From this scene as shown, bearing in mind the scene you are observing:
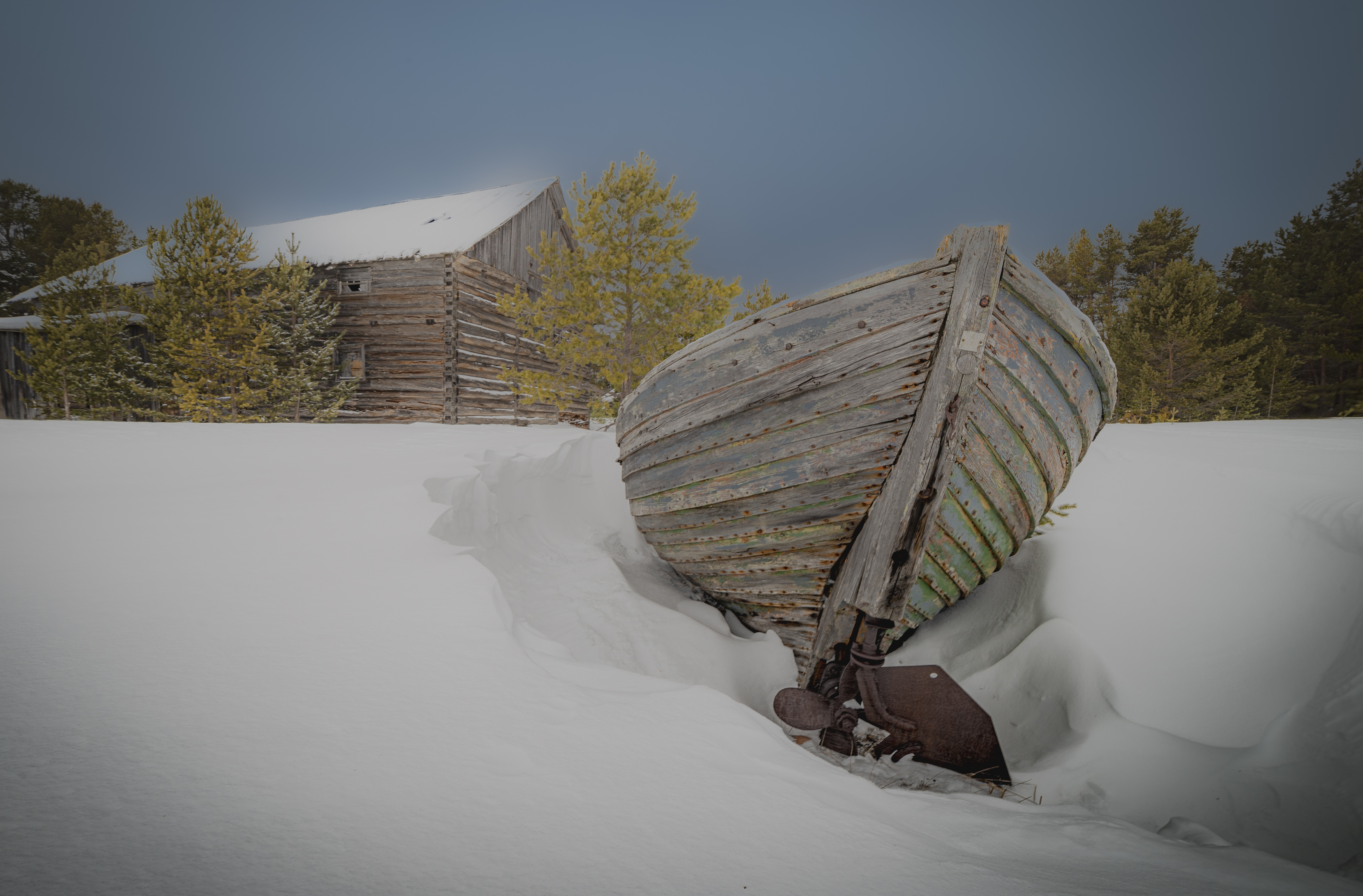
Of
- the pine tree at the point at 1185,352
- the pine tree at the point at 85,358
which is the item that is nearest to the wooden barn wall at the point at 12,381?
the pine tree at the point at 85,358

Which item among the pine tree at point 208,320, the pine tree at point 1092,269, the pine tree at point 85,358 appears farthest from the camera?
the pine tree at point 1092,269

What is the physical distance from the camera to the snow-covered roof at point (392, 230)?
45.0ft

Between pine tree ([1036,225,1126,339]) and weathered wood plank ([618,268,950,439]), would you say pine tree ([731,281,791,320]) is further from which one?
pine tree ([1036,225,1126,339])

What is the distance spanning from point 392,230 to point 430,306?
3.66 meters

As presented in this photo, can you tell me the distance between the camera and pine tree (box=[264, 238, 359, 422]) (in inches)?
519

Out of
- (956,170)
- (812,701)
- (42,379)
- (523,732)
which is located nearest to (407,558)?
(523,732)

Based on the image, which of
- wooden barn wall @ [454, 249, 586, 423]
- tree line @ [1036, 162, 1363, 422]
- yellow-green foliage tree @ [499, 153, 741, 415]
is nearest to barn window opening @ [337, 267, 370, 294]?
wooden barn wall @ [454, 249, 586, 423]

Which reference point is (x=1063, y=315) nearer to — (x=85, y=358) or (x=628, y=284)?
(x=628, y=284)

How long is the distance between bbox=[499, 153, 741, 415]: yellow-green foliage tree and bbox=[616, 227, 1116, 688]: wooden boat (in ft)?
24.7

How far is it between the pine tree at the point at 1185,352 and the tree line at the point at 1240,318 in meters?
0.04

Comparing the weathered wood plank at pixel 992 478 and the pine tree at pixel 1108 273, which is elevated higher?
the pine tree at pixel 1108 273

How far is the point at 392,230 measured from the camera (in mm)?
14922

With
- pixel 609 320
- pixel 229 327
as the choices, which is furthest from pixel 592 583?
pixel 229 327

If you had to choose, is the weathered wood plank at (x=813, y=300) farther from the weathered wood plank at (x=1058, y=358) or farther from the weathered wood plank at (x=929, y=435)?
the weathered wood plank at (x=1058, y=358)
